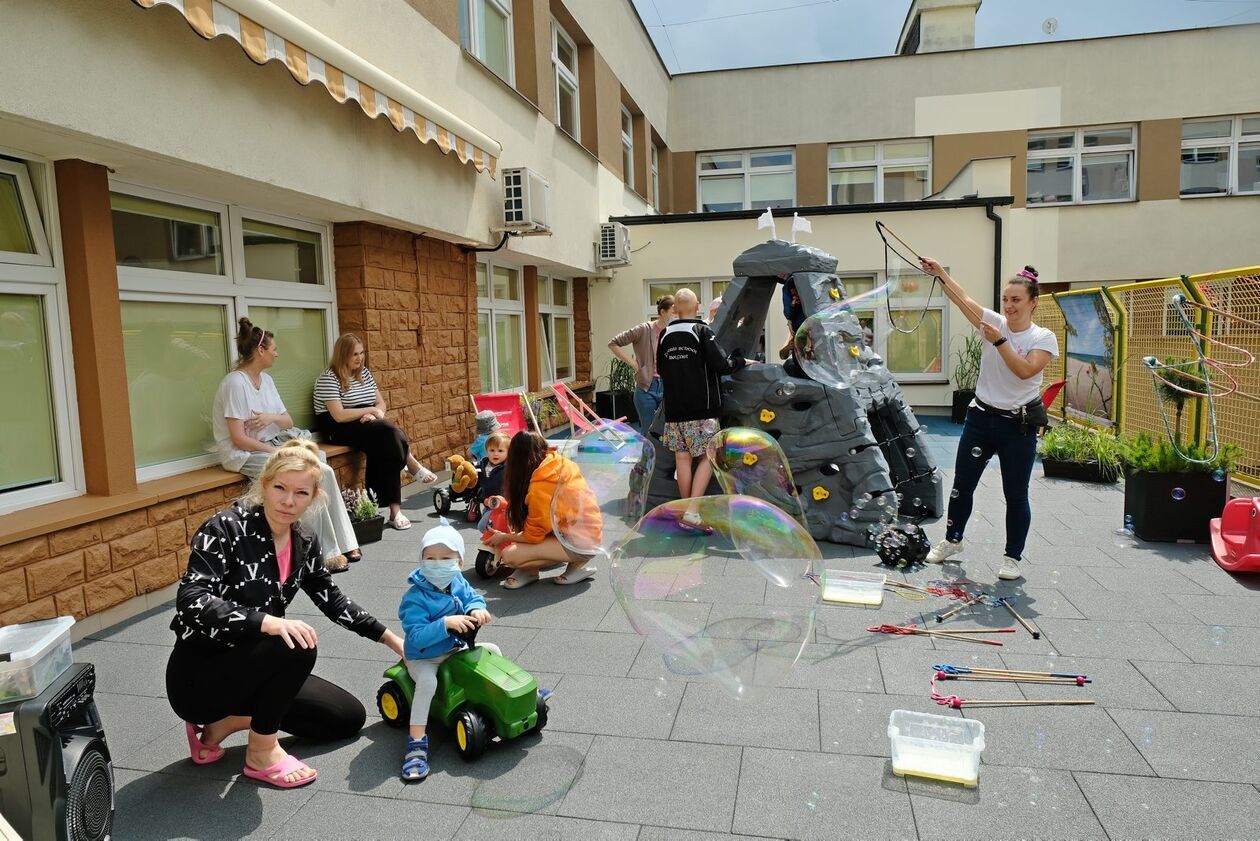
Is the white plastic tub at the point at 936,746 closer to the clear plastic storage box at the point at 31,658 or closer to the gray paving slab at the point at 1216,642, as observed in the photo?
the gray paving slab at the point at 1216,642

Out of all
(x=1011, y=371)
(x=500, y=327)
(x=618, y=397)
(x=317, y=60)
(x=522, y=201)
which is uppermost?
(x=317, y=60)

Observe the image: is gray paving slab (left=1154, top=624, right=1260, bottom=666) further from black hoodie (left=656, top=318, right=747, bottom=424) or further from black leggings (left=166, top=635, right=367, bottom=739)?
→ black leggings (left=166, top=635, right=367, bottom=739)

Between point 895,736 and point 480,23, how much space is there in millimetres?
8575

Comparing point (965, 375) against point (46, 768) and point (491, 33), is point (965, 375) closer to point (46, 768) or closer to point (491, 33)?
point (491, 33)

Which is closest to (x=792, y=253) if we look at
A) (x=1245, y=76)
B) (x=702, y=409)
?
(x=702, y=409)

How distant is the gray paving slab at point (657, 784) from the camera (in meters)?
2.55

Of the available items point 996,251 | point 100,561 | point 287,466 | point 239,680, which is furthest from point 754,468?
point 996,251

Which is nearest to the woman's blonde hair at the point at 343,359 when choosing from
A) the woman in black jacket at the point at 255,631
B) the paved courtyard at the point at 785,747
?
the paved courtyard at the point at 785,747

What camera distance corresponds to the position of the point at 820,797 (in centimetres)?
262

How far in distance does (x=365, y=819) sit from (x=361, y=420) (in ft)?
14.3

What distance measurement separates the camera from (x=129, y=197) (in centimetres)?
485

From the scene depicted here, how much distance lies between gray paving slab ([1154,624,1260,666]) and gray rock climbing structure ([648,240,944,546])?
1895 mm

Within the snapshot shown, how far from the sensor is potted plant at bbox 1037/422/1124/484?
7945mm

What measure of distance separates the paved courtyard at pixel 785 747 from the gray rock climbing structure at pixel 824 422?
130 centimetres
